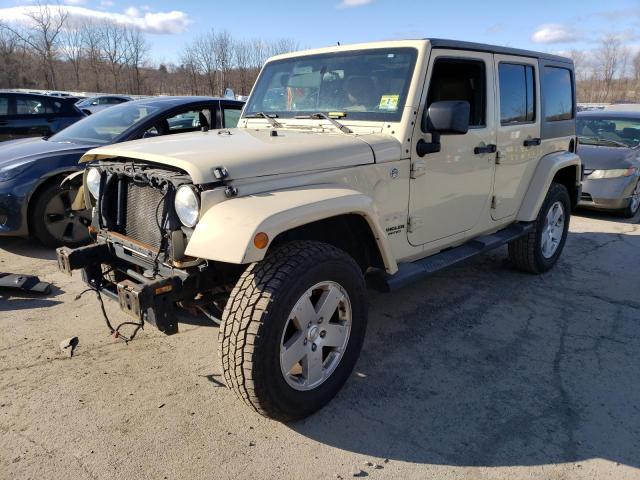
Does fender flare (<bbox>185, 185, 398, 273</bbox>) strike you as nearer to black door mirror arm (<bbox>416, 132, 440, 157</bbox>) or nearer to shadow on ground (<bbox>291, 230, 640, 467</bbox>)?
black door mirror arm (<bbox>416, 132, 440, 157</bbox>)

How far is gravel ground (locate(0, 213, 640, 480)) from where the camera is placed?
2.45 metres

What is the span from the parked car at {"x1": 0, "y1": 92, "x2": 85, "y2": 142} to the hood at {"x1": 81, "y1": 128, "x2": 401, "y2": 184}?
6.15 metres

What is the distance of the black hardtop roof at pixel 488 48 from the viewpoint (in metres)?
3.48

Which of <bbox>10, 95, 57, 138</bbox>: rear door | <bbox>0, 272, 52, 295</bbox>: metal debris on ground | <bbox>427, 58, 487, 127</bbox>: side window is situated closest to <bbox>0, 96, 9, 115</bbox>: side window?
<bbox>10, 95, 57, 138</bbox>: rear door

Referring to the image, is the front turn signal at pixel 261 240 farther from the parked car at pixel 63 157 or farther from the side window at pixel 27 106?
the side window at pixel 27 106

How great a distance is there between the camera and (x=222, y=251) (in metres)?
2.25

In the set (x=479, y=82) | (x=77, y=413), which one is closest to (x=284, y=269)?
(x=77, y=413)

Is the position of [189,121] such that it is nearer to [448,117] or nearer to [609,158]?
[448,117]

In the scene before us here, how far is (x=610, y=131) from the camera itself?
29.0 feet

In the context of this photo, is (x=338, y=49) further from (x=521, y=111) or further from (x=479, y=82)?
(x=521, y=111)

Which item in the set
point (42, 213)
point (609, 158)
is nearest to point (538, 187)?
point (609, 158)

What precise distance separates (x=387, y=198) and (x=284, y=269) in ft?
3.43

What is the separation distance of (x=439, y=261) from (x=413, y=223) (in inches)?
17.2

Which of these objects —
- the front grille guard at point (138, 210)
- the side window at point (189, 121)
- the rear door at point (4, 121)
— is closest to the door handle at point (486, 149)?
the front grille guard at point (138, 210)
